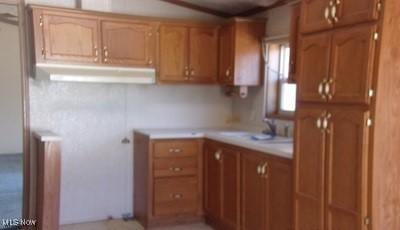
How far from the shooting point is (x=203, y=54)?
4465mm

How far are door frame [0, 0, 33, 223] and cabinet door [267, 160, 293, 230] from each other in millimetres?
2331

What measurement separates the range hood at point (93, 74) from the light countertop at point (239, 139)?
1.83 ft

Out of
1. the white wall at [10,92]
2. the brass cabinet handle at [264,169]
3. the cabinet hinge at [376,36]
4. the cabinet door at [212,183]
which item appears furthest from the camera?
the cabinet door at [212,183]

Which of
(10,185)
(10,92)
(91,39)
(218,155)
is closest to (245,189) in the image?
(218,155)

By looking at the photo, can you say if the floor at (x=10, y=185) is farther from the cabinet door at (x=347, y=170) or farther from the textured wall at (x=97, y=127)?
the cabinet door at (x=347, y=170)

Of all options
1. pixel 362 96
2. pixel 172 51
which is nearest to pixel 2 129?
pixel 172 51

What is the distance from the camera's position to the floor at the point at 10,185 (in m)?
3.95

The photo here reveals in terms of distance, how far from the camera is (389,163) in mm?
2248

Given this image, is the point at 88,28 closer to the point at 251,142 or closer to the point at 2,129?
the point at 2,129

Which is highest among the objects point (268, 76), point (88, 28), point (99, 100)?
point (88, 28)

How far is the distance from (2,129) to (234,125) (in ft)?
8.17

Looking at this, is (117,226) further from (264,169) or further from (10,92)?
(264,169)

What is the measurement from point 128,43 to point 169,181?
4.73 ft

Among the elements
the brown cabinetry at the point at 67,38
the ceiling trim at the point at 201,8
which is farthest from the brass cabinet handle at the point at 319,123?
the ceiling trim at the point at 201,8
